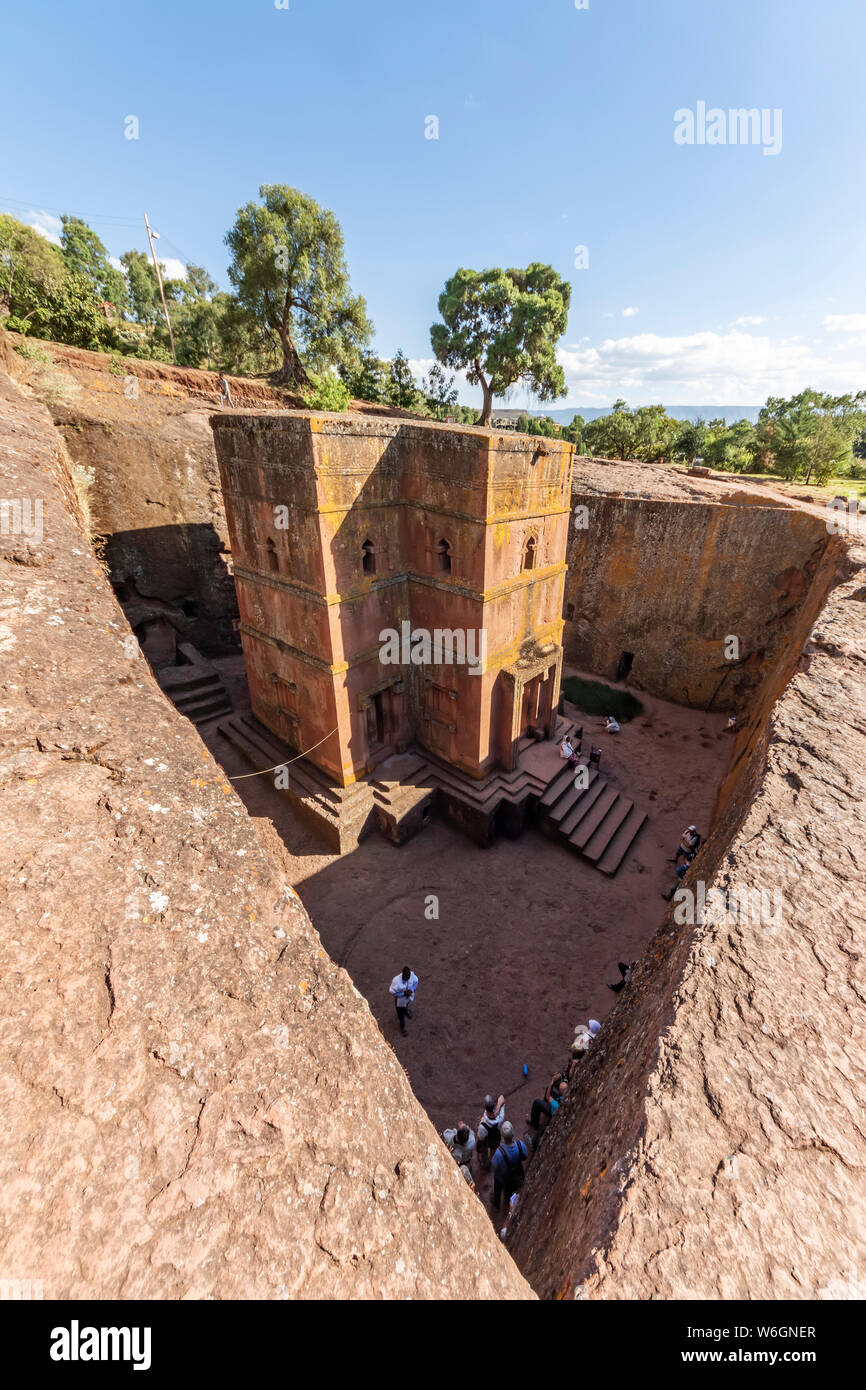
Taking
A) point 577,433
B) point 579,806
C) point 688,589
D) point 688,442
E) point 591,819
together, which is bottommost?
point 591,819

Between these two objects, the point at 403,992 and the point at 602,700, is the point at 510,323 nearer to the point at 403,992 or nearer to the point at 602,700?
the point at 602,700

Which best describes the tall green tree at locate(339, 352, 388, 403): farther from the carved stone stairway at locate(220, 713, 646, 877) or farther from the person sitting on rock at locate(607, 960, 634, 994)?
the person sitting on rock at locate(607, 960, 634, 994)

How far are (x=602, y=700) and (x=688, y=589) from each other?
5185 millimetres

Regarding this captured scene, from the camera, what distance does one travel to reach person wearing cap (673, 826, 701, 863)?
13.0 metres

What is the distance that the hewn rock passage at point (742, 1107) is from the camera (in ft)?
8.46

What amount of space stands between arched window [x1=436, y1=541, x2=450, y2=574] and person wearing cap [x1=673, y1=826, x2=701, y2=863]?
29.7ft

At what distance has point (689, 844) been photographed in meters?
13.2

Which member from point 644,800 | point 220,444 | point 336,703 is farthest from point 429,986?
point 220,444

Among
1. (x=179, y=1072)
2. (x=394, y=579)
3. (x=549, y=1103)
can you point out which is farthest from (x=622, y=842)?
(x=179, y=1072)

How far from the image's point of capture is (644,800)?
15719mm

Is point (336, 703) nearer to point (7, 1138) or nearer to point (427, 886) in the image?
point (427, 886)

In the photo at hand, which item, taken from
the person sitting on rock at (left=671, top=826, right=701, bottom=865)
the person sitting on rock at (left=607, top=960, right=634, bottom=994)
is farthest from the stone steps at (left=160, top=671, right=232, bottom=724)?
the person sitting on rock at (left=671, top=826, right=701, bottom=865)

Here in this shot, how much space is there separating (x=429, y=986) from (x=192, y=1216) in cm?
967

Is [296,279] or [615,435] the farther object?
[615,435]
